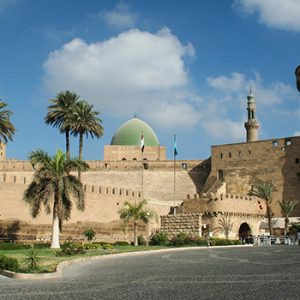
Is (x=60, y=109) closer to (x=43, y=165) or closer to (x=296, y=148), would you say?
(x=43, y=165)

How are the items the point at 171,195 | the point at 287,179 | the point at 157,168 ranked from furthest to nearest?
the point at 157,168, the point at 171,195, the point at 287,179

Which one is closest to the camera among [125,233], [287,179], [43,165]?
[43,165]

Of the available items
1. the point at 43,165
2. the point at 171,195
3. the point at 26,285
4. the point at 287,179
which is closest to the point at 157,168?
the point at 171,195

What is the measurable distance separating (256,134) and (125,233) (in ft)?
85.7

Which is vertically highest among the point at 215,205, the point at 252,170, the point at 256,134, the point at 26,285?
the point at 256,134

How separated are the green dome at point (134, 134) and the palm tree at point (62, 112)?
30428 mm

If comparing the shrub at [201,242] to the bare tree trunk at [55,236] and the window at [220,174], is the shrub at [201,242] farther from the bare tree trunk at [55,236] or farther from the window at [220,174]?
the window at [220,174]

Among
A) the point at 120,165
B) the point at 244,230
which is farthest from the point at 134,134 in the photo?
the point at 244,230

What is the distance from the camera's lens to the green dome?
6769cm

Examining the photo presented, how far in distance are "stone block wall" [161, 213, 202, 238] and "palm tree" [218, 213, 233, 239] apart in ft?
6.45

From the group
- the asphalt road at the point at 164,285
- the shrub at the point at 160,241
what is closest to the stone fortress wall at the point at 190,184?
the shrub at the point at 160,241

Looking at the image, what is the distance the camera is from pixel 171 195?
56031 millimetres

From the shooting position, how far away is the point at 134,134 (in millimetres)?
67938

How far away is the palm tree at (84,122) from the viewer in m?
36.6
